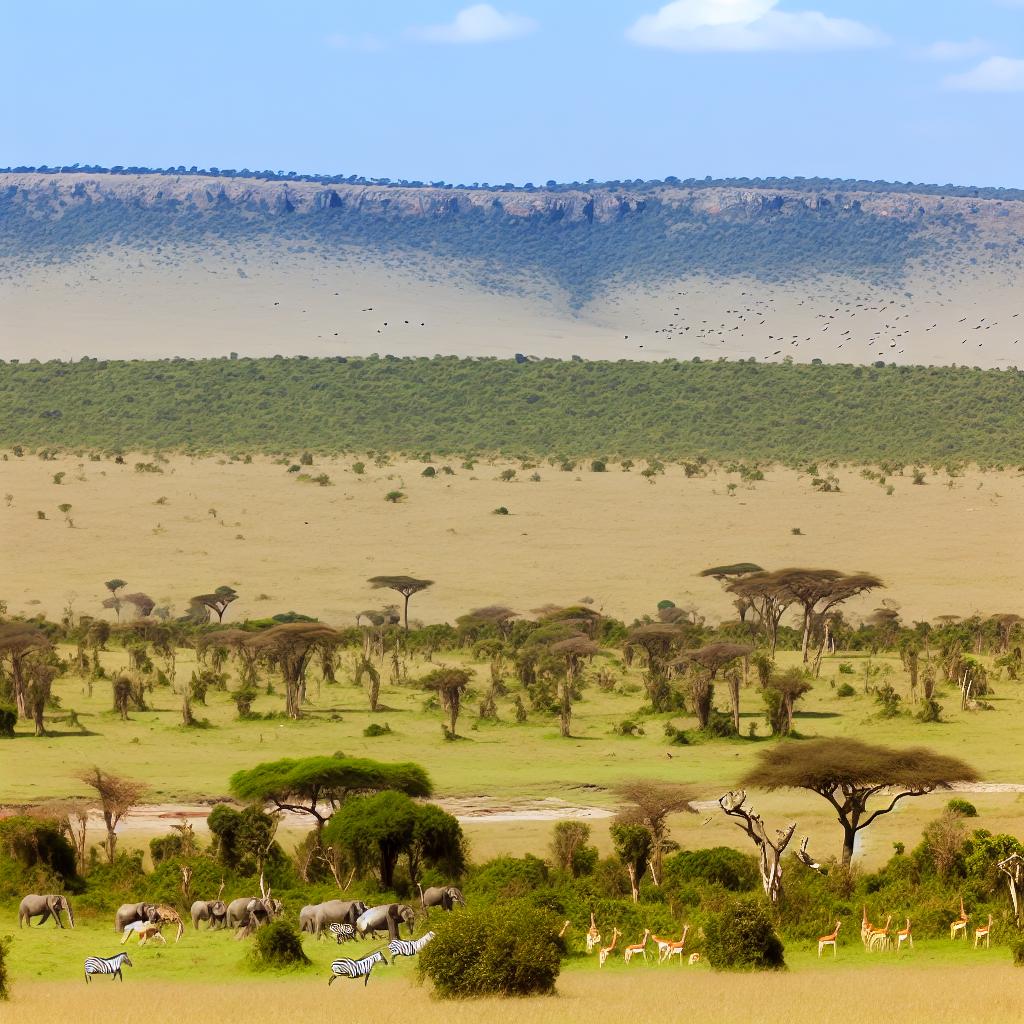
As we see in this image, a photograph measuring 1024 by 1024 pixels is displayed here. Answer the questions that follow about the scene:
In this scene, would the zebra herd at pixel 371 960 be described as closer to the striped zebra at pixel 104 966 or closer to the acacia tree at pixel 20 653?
the striped zebra at pixel 104 966

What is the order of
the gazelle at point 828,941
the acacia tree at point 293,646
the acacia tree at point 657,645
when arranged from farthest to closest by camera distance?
the acacia tree at point 657,645
the acacia tree at point 293,646
the gazelle at point 828,941

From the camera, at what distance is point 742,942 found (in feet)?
70.8

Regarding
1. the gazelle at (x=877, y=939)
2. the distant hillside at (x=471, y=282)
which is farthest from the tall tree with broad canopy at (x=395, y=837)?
the distant hillside at (x=471, y=282)

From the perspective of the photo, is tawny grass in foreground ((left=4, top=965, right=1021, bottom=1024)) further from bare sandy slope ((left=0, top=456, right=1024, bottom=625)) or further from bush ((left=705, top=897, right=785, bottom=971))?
bare sandy slope ((left=0, top=456, right=1024, bottom=625))

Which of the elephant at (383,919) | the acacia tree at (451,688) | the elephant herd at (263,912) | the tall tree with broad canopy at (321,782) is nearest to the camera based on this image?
the elephant at (383,919)

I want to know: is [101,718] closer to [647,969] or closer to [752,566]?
[647,969]

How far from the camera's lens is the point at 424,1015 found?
18531 mm

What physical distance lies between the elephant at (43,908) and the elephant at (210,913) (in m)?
1.57

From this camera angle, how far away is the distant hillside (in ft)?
524

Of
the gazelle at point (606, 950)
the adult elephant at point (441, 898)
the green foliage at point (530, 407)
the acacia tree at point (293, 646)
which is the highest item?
the green foliage at point (530, 407)

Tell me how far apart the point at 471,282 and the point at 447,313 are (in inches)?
587

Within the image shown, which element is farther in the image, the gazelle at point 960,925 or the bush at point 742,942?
the gazelle at point 960,925

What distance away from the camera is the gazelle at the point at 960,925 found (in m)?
23.3

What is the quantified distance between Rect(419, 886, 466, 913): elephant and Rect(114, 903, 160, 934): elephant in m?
3.48
